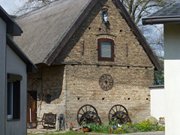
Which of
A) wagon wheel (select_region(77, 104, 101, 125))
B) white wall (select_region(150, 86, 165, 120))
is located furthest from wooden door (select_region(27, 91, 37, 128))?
white wall (select_region(150, 86, 165, 120))

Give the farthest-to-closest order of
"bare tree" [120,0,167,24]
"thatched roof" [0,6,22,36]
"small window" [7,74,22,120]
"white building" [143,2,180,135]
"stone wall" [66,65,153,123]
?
"bare tree" [120,0,167,24] < "stone wall" [66,65,153,123] < "small window" [7,74,22,120] < "thatched roof" [0,6,22,36] < "white building" [143,2,180,135]

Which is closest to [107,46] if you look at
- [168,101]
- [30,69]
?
[30,69]

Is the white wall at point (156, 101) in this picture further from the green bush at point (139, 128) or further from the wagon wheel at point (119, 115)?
the green bush at point (139, 128)

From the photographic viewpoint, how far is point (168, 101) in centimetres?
1096

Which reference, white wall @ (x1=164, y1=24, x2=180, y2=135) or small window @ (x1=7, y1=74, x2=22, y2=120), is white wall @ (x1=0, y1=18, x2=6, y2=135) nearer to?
small window @ (x1=7, y1=74, x2=22, y2=120)

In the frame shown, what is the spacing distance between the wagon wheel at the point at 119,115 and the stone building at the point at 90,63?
31 centimetres

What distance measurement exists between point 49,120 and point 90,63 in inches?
163

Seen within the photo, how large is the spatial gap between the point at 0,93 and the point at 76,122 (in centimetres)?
1279

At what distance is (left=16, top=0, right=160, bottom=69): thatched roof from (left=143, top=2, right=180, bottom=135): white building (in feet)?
55.5

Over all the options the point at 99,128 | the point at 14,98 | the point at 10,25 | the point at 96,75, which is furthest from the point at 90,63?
the point at 10,25

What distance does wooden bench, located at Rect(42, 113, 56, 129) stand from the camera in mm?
28578

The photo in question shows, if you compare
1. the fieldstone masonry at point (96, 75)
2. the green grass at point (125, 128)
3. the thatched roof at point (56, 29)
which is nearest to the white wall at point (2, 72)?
the green grass at point (125, 128)

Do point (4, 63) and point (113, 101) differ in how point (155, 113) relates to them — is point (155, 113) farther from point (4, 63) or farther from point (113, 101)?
point (4, 63)

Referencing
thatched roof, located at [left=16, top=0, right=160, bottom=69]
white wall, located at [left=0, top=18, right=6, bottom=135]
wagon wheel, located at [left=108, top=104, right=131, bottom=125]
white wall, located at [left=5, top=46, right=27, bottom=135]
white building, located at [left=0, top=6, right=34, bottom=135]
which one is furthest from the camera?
wagon wheel, located at [left=108, top=104, right=131, bottom=125]
